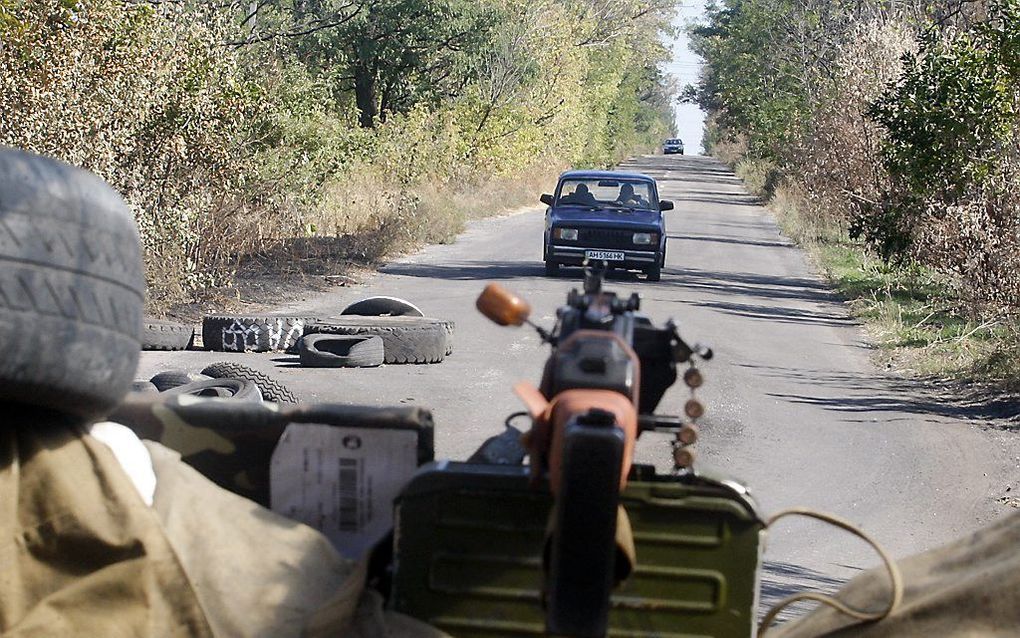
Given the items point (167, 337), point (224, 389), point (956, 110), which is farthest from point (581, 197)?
point (224, 389)

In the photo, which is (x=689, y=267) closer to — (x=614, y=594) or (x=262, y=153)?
(x=262, y=153)

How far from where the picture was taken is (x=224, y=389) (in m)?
7.19

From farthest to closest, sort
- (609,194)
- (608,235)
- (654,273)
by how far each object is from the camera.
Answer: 1. (609,194)
2. (654,273)
3. (608,235)

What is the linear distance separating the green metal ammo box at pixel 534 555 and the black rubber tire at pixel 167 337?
9.91 m

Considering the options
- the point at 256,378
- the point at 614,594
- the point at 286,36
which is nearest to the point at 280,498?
the point at 614,594

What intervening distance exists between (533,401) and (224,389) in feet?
17.4

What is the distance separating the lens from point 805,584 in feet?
19.3

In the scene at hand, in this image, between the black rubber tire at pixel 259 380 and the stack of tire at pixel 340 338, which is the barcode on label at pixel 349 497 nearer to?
the black rubber tire at pixel 259 380

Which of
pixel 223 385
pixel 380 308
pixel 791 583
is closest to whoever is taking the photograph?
pixel 791 583

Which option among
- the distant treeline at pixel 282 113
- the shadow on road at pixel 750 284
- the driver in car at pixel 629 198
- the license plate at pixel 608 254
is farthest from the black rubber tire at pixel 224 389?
the driver in car at pixel 629 198

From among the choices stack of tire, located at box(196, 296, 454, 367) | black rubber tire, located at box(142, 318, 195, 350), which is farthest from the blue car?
black rubber tire, located at box(142, 318, 195, 350)

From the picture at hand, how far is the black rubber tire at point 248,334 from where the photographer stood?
12.2 metres

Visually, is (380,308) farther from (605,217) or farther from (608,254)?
(605,217)

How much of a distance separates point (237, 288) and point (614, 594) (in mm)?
14654
